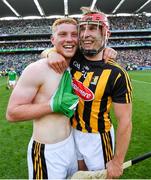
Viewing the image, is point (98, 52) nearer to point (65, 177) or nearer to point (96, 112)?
point (96, 112)

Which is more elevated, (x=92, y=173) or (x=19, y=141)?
(x=92, y=173)

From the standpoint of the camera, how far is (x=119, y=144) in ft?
10.6

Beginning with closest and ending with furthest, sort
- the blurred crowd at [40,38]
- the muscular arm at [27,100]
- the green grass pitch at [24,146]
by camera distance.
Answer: the muscular arm at [27,100]
the green grass pitch at [24,146]
the blurred crowd at [40,38]

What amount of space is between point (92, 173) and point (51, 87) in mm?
920

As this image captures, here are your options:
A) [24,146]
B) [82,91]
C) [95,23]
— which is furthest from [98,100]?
[24,146]

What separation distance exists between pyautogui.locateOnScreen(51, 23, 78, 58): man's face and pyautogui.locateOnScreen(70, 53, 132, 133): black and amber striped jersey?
0.15 metres

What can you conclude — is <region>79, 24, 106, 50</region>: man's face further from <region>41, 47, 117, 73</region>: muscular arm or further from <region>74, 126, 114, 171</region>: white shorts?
<region>74, 126, 114, 171</region>: white shorts

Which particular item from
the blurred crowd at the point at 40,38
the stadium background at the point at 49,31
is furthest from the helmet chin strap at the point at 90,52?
the blurred crowd at the point at 40,38

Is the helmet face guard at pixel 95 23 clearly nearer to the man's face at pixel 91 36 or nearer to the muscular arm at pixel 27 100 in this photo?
the man's face at pixel 91 36

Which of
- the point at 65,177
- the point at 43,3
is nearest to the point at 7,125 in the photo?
the point at 65,177

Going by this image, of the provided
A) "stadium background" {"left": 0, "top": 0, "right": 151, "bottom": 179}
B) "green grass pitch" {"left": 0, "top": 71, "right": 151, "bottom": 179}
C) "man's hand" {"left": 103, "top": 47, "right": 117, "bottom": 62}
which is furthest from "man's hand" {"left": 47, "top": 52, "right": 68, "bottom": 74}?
"stadium background" {"left": 0, "top": 0, "right": 151, "bottom": 179}

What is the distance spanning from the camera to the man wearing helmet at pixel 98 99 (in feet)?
10.5

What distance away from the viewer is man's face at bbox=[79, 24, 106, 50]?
3.26 m

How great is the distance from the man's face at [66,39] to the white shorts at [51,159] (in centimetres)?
85
